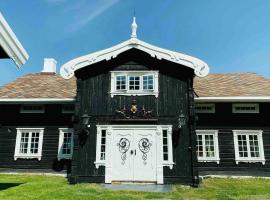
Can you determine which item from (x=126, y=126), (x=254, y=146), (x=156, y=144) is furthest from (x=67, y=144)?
(x=254, y=146)

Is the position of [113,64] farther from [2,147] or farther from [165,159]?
[2,147]

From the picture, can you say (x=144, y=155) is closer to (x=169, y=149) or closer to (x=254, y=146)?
(x=169, y=149)

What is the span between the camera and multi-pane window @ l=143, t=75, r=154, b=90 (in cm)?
1309

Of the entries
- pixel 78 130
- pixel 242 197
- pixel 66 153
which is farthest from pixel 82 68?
pixel 242 197

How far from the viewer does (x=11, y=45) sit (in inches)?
177

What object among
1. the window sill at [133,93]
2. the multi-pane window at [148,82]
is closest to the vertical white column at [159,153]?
the window sill at [133,93]

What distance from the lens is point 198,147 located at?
47.7 feet

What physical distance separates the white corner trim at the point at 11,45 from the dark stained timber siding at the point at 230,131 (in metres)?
11.4

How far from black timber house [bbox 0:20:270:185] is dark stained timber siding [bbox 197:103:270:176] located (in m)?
0.05

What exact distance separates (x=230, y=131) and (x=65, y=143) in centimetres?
880

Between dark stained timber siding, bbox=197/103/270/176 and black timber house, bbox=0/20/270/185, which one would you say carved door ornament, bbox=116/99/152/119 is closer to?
black timber house, bbox=0/20/270/185

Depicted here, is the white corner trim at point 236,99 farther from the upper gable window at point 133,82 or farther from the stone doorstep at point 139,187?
the stone doorstep at point 139,187

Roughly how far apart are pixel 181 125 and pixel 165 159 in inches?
65.3

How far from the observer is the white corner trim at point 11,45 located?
4223 mm
